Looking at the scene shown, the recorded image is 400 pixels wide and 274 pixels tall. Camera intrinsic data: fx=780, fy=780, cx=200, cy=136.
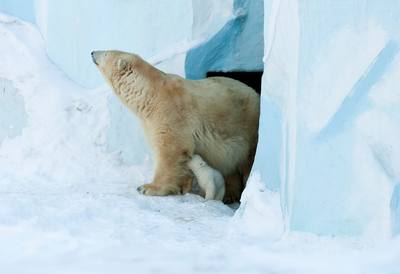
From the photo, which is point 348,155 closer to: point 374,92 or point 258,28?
point 374,92

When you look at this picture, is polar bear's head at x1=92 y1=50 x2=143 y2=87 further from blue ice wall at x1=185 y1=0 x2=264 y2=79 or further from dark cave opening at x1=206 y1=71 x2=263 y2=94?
dark cave opening at x1=206 y1=71 x2=263 y2=94

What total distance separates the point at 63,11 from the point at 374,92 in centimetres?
348

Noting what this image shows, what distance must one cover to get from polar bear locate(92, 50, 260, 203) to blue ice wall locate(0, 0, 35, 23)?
127 cm

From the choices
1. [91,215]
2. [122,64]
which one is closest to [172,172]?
[122,64]

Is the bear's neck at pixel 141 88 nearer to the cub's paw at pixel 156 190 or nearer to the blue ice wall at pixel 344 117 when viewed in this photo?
the cub's paw at pixel 156 190

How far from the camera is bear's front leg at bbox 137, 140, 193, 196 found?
16.7ft

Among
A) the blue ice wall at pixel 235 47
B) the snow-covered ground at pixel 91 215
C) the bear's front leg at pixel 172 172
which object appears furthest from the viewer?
the blue ice wall at pixel 235 47

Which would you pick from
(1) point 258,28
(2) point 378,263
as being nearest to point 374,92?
(2) point 378,263

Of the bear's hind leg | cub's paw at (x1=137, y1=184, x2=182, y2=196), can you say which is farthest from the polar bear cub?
the bear's hind leg

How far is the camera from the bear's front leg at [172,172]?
508cm

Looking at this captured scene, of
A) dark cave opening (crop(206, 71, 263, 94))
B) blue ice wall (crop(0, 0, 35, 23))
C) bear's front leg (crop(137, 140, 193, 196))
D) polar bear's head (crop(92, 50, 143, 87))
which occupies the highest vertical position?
blue ice wall (crop(0, 0, 35, 23))

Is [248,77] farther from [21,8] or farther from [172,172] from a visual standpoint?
[172,172]

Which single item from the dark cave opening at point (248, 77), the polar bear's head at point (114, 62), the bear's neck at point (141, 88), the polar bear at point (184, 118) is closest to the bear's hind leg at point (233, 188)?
the polar bear at point (184, 118)

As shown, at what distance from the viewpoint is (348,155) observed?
3449mm
